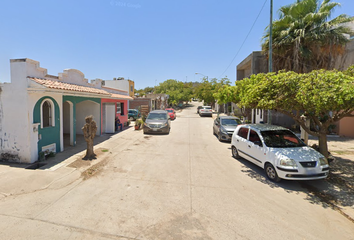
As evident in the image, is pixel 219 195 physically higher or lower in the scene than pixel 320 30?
lower

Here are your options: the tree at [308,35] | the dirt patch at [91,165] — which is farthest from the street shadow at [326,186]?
the tree at [308,35]

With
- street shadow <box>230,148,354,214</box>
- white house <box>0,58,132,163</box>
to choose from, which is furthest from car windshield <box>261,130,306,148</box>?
white house <box>0,58,132,163</box>

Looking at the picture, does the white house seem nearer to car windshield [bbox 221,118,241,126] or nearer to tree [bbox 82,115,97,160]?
tree [bbox 82,115,97,160]

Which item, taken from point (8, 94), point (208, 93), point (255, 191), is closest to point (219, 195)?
point (255, 191)

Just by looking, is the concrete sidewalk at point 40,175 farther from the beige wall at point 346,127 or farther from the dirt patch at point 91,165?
the beige wall at point 346,127

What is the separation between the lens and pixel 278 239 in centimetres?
325

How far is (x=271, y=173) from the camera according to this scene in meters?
5.77

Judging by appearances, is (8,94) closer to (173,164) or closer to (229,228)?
(173,164)

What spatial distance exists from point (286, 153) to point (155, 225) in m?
4.32

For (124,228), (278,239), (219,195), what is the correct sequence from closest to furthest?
(278,239) → (124,228) → (219,195)

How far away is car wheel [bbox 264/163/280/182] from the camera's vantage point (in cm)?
558

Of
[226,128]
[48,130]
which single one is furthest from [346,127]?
[48,130]

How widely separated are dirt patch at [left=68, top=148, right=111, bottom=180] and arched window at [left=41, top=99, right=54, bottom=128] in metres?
2.02

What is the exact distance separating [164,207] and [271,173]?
3.60 metres
